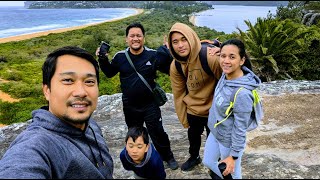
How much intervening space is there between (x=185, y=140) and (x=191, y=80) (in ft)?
6.13

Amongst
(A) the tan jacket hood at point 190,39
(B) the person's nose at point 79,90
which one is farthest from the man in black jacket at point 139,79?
(B) the person's nose at point 79,90

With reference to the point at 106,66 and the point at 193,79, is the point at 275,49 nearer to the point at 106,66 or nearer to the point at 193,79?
the point at 106,66

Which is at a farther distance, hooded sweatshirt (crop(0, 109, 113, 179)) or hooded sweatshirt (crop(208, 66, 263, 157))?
hooded sweatshirt (crop(208, 66, 263, 157))

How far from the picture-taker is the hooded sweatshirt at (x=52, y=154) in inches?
44.3

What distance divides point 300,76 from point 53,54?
29.1 ft

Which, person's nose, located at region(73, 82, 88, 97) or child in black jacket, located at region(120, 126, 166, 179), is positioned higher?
person's nose, located at region(73, 82, 88, 97)

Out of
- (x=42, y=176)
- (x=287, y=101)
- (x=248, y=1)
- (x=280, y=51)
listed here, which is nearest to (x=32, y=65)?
(x=280, y=51)

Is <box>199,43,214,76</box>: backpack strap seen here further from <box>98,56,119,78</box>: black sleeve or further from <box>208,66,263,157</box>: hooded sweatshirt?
<box>98,56,119,78</box>: black sleeve

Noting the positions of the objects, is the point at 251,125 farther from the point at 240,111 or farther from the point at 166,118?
the point at 166,118

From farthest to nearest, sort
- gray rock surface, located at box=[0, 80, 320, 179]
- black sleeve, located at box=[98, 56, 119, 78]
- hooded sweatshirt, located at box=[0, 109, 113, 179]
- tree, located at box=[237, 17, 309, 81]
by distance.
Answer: tree, located at box=[237, 17, 309, 81], black sleeve, located at box=[98, 56, 119, 78], gray rock surface, located at box=[0, 80, 320, 179], hooded sweatshirt, located at box=[0, 109, 113, 179]

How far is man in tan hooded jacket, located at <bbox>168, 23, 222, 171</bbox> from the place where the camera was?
2.83 meters

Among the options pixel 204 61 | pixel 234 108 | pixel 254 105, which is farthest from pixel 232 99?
pixel 204 61

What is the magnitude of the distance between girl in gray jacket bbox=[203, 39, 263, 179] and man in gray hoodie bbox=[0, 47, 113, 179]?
99cm

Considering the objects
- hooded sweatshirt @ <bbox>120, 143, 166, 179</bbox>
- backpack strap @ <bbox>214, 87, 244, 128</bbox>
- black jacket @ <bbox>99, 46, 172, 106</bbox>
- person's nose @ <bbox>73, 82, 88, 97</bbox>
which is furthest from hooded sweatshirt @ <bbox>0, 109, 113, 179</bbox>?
black jacket @ <bbox>99, 46, 172, 106</bbox>
